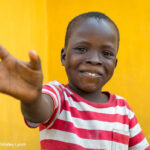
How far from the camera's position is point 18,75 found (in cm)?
103

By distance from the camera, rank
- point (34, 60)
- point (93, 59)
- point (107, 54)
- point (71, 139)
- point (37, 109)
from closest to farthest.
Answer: point (34, 60), point (37, 109), point (71, 139), point (93, 59), point (107, 54)

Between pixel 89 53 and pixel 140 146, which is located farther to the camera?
pixel 140 146

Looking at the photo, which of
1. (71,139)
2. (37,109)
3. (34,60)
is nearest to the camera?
(34,60)

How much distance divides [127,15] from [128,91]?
811mm

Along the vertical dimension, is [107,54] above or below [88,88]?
above

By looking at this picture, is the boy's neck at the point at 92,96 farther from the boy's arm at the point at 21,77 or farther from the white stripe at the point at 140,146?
the boy's arm at the point at 21,77

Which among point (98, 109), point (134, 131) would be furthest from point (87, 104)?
point (134, 131)

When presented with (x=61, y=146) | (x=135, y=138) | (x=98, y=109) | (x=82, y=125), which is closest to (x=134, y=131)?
(x=135, y=138)

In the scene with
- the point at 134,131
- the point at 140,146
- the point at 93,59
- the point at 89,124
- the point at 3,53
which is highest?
the point at 3,53

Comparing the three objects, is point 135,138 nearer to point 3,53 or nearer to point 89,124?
point 89,124

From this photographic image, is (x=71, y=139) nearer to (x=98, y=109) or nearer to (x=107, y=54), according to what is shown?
(x=98, y=109)

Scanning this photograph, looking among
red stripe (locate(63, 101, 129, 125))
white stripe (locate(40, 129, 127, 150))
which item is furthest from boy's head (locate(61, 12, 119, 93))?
white stripe (locate(40, 129, 127, 150))

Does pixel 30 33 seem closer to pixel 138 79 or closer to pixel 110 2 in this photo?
pixel 110 2

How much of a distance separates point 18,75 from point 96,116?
2.09ft
